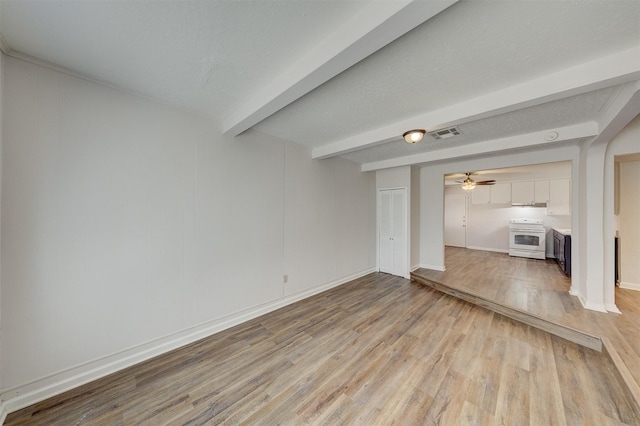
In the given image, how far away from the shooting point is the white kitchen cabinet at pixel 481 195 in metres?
7.14

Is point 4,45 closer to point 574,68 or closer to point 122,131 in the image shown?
point 122,131

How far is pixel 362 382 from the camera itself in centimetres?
195

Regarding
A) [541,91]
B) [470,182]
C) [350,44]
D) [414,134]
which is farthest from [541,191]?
[350,44]

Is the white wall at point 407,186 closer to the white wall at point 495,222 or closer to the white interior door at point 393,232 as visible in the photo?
the white interior door at point 393,232

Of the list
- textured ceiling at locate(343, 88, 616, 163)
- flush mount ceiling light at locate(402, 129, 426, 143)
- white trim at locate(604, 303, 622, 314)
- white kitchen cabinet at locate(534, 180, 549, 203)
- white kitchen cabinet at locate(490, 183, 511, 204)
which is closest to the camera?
textured ceiling at locate(343, 88, 616, 163)

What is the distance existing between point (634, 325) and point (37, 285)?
6097mm

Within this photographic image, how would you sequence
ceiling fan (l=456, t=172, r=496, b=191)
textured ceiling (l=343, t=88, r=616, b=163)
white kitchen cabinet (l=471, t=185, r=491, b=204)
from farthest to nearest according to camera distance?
white kitchen cabinet (l=471, t=185, r=491, b=204)
ceiling fan (l=456, t=172, r=496, b=191)
textured ceiling (l=343, t=88, r=616, b=163)

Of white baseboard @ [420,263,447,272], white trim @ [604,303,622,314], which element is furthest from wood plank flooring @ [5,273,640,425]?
white baseboard @ [420,263,447,272]

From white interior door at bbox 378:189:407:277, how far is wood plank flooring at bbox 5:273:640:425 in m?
2.12

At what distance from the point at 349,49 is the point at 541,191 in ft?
25.6

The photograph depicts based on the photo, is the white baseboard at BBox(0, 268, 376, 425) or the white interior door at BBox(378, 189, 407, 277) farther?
the white interior door at BBox(378, 189, 407, 277)

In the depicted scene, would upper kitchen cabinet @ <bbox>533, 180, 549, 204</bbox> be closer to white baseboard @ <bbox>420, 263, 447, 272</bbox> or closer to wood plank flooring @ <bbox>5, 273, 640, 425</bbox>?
white baseboard @ <bbox>420, 263, 447, 272</bbox>

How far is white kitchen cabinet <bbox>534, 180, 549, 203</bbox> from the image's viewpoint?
6148 millimetres

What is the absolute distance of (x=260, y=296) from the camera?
3195 millimetres
